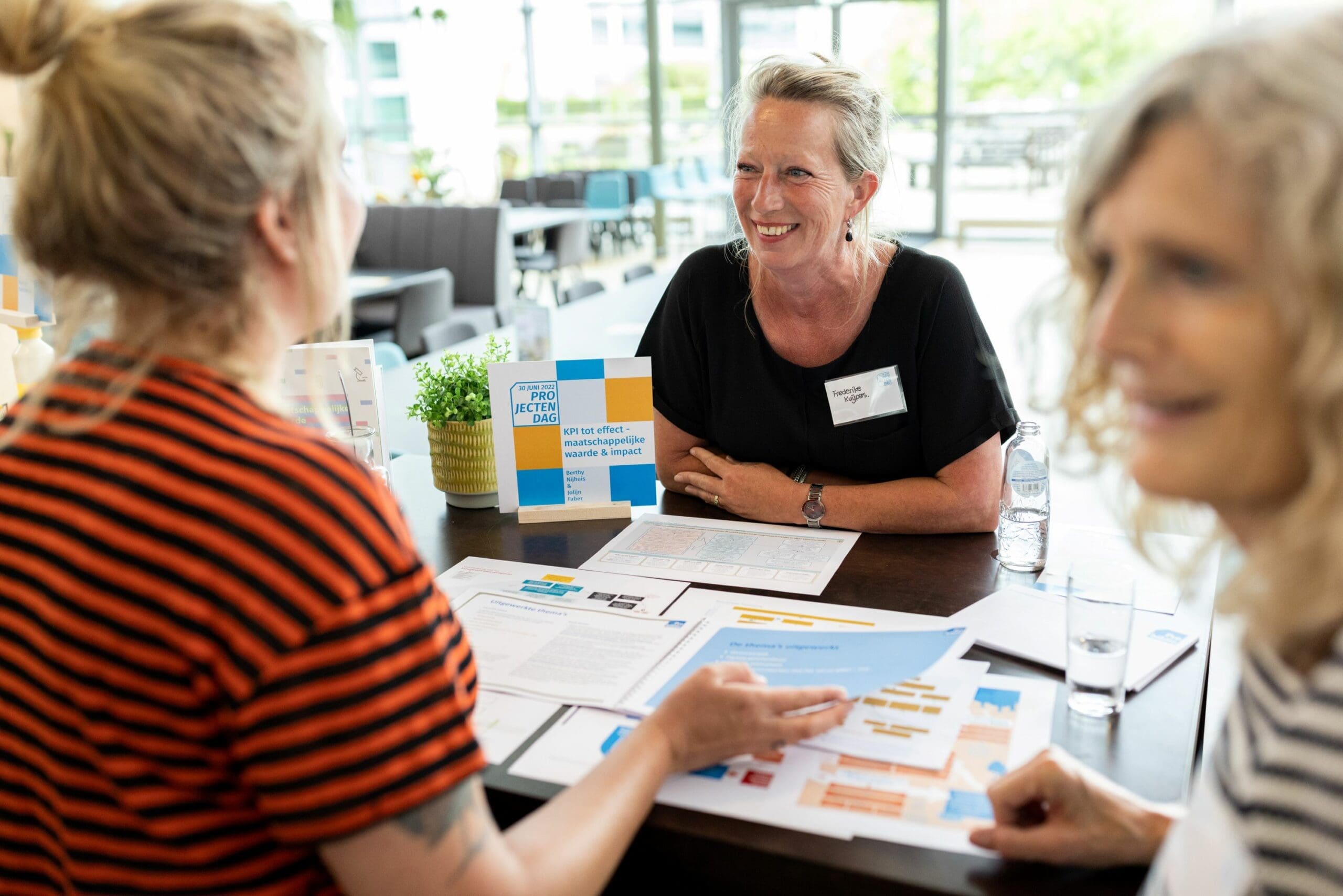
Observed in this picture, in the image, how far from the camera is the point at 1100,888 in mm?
971

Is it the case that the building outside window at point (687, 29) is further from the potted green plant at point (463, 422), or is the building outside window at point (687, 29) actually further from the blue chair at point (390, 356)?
the potted green plant at point (463, 422)

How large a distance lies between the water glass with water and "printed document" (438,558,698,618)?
1.89 ft

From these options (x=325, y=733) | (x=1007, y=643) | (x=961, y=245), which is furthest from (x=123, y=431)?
(x=961, y=245)

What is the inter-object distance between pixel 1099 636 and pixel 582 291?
3882 millimetres

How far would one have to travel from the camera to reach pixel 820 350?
211 cm

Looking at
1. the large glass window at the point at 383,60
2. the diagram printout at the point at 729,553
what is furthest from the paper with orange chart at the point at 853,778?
the large glass window at the point at 383,60

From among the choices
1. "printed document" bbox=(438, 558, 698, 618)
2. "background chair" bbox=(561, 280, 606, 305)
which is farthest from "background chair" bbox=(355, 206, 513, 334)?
"printed document" bbox=(438, 558, 698, 618)

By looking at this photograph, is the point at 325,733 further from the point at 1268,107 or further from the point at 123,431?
the point at 1268,107

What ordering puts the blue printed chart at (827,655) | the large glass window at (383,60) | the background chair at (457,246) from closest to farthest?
the blue printed chart at (827,655) < the background chair at (457,246) < the large glass window at (383,60)

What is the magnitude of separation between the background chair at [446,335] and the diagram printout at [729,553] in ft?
8.01

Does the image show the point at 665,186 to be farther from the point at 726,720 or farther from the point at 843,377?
the point at 726,720

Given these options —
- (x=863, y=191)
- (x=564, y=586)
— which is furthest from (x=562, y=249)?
(x=564, y=586)

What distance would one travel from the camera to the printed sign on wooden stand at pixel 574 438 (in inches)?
74.9

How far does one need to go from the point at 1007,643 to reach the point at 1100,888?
18.3 inches
